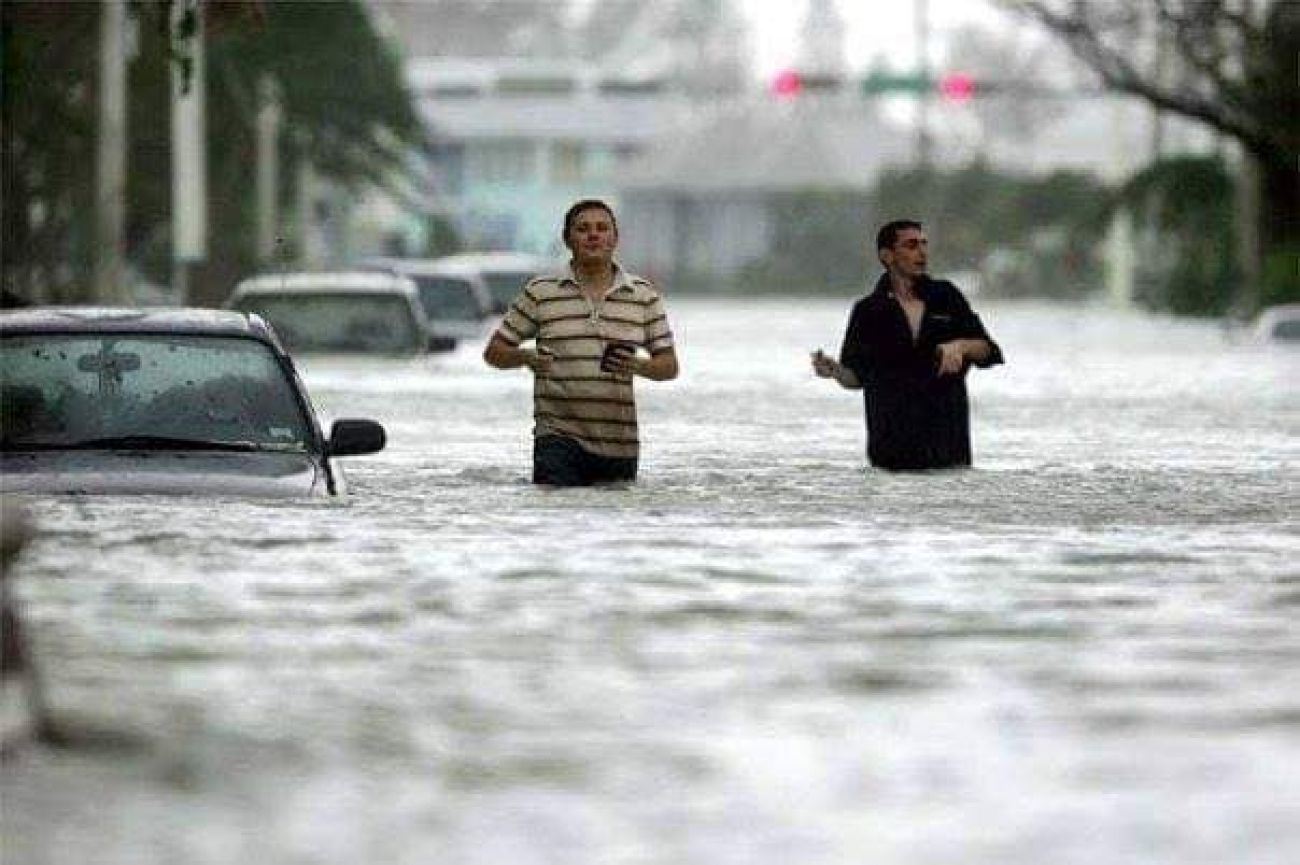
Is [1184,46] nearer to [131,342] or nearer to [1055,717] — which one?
[131,342]

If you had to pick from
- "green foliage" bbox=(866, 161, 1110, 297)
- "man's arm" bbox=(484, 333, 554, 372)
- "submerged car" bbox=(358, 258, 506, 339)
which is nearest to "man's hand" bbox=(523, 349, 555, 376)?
"man's arm" bbox=(484, 333, 554, 372)

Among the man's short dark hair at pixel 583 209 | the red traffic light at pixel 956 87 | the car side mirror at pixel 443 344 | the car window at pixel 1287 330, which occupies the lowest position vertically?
the car window at pixel 1287 330

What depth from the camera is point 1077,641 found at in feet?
45.8

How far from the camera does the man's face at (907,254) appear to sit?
23.0 m

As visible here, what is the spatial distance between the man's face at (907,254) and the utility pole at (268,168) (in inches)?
2037

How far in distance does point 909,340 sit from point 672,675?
1056 cm

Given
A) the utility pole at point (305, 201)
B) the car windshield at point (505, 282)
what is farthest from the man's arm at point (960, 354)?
the utility pole at point (305, 201)

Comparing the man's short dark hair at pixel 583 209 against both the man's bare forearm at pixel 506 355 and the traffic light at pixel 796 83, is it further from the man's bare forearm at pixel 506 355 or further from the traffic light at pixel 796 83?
the traffic light at pixel 796 83

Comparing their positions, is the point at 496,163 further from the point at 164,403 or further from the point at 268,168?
the point at 164,403

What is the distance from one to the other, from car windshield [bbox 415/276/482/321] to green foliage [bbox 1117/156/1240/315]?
3147 cm

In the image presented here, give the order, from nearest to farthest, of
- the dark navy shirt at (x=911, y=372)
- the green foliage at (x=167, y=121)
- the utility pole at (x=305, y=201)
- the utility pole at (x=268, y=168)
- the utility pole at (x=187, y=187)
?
the dark navy shirt at (x=911, y=372), the green foliage at (x=167, y=121), the utility pole at (x=187, y=187), the utility pole at (x=268, y=168), the utility pole at (x=305, y=201)

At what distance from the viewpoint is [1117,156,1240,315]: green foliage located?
283ft

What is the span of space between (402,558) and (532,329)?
417 cm

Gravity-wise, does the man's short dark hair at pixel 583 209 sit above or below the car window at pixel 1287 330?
above
